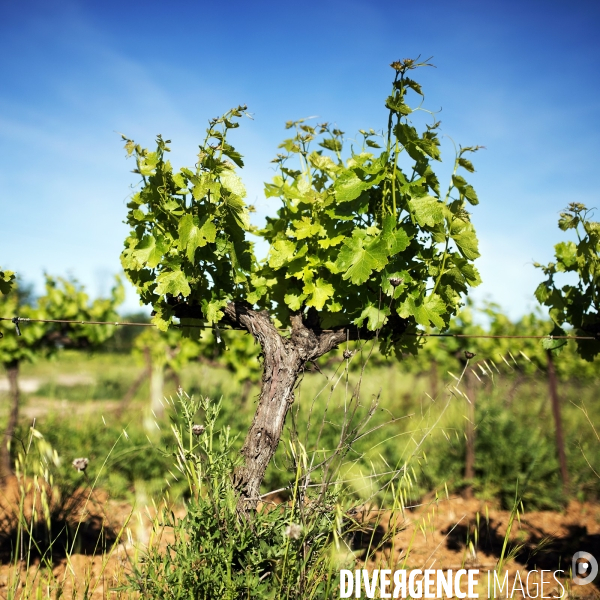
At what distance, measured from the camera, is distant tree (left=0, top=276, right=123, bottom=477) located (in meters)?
6.02

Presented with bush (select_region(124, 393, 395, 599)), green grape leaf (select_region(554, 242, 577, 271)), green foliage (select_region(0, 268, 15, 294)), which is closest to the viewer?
bush (select_region(124, 393, 395, 599))

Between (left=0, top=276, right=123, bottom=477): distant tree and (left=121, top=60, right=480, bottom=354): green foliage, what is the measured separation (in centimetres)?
407

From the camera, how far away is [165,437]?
18.2ft

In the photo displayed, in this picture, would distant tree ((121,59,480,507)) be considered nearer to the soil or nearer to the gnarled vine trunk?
the gnarled vine trunk

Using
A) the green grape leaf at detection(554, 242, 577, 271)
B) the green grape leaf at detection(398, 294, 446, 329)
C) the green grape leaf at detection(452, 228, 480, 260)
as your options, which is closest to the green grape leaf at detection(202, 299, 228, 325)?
the green grape leaf at detection(398, 294, 446, 329)

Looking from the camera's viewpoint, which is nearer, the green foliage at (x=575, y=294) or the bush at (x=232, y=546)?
the bush at (x=232, y=546)

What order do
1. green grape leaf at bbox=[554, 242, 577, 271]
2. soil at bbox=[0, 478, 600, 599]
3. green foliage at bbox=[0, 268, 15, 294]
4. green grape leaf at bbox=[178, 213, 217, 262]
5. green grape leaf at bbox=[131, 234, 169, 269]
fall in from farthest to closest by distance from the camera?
green grape leaf at bbox=[554, 242, 577, 271], soil at bbox=[0, 478, 600, 599], green foliage at bbox=[0, 268, 15, 294], green grape leaf at bbox=[131, 234, 169, 269], green grape leaf at bbox=[178, 213, 217, 262]

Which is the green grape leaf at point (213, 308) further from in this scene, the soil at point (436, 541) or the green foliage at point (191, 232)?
the soil at point (436, 541)

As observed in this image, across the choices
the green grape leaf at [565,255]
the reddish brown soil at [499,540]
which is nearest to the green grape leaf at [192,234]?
the reddish brown soil at [499,540]

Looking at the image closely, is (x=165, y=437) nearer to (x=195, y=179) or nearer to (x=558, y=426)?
(x=195, y=179)

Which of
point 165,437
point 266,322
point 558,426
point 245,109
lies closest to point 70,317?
point 165,437

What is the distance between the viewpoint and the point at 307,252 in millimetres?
2615

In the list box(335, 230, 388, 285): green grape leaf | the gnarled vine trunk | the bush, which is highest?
box(335, 230, 388, 285): green grape leaf

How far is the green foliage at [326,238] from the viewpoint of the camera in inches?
90.7
